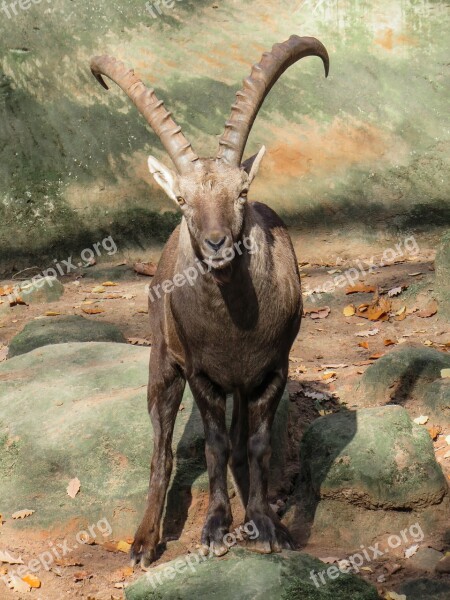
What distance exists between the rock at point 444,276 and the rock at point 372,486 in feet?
11.3

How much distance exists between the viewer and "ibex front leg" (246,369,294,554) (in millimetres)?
5671

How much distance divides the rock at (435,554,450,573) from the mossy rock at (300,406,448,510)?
60cm

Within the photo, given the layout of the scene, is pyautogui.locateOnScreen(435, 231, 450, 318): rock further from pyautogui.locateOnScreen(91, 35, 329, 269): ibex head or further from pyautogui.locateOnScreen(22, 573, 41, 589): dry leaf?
pyautogui.locateOnScreen(22, 573, 41, 589): dry leaf

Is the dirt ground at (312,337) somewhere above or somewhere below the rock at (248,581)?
below

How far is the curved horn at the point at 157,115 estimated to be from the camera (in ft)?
18.7

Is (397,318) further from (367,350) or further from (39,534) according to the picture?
(39,534)

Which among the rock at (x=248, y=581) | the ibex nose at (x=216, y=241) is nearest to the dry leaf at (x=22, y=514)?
the rock at (x=248, y=581)

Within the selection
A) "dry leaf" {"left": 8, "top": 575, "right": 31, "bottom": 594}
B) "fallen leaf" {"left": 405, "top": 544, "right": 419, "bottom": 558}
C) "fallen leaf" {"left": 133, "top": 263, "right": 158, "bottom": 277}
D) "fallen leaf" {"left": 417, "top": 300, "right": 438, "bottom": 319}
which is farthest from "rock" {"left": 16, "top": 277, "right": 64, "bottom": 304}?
"fallen leaf" {"left": 405, "top": 544, "right": 419, "bottom": 558}

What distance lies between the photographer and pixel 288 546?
5.80m

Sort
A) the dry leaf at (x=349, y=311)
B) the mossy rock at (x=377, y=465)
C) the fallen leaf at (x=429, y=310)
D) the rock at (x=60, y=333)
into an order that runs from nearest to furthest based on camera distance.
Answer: the mossy rock at (x=377, y=465) < the rock at (x=60, y=333) < the fallen leaf at (x=429, y=310) < the dry leaf at (x=349, y=311)

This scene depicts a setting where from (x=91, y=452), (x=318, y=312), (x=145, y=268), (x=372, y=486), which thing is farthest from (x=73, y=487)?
(x=145, y=268)

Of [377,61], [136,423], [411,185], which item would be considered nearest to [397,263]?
[411,185]

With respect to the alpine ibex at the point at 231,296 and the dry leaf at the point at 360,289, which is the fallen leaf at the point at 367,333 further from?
the alpine ibex at the point at 231,296

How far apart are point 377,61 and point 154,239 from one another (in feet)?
13.7
